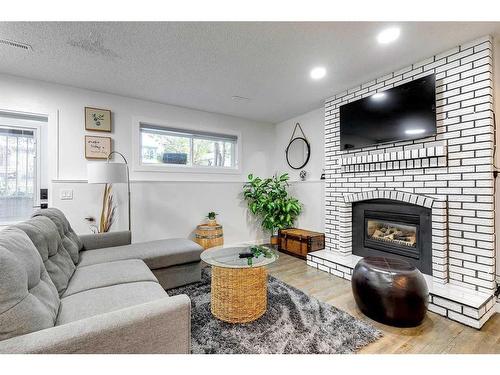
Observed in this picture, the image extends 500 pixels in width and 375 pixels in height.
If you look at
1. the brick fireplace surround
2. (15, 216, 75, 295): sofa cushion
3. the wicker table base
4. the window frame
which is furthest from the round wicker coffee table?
the window frame

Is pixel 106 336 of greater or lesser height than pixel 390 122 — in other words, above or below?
below

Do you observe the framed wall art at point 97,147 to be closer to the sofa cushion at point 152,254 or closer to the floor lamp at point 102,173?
the floor lamp at point 102,173

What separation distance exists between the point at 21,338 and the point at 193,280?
1.79 meters

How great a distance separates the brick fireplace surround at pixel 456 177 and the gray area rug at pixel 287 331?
86cm

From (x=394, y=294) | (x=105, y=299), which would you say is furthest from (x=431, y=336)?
(x=105, y=299)

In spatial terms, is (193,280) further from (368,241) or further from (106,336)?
(368,241)

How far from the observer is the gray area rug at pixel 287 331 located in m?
1.58

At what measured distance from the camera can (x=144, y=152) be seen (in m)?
3.62

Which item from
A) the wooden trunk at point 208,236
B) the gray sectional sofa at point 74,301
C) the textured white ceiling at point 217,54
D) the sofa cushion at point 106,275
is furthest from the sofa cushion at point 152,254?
the textured white ceiling at point 217,54

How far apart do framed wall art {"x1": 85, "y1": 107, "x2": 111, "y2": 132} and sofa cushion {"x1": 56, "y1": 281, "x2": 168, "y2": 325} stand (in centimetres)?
239

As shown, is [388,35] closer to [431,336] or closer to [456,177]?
[456,177]

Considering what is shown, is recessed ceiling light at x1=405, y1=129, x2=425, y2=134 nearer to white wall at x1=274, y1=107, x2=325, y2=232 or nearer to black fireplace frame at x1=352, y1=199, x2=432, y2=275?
black fireplace frame at x1=352, y1=199, x2=432, y2=275

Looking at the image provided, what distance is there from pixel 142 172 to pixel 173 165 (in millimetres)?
473
